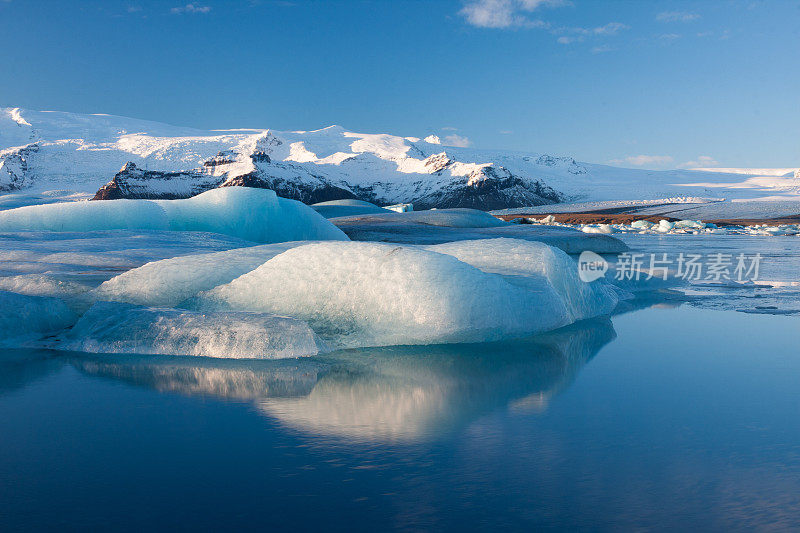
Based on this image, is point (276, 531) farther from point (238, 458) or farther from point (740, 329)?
point (740, 329)

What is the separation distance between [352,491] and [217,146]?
9756cm

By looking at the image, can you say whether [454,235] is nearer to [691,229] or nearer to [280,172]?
[691,229]

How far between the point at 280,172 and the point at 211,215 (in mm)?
82123

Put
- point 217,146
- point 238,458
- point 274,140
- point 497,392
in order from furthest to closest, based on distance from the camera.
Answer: point 274,140 < point 217,146 < point 497,392 < point 238,458

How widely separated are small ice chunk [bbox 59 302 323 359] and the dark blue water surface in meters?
0.10

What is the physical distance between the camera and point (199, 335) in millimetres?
2998

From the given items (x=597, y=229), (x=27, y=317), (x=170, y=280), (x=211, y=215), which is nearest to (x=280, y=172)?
(x=597, y=229)

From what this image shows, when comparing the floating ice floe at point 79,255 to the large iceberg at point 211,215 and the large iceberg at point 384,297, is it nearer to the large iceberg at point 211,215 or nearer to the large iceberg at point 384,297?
the large iceberg at point 384,297

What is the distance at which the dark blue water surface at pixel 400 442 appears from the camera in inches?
55.4

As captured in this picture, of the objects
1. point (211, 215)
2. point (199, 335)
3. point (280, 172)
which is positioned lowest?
point (199, 335)

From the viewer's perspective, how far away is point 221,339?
2.96m

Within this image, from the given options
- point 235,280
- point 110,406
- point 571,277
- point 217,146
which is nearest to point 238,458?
point 110,406

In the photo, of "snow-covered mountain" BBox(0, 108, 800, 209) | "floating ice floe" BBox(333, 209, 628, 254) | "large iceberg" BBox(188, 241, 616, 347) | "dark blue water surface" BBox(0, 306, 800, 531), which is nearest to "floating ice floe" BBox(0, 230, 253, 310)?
"large iceberg" BBox(188, 241, 616, 347)

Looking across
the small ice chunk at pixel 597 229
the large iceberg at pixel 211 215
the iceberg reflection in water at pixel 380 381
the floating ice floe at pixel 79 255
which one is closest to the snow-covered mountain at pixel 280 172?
the small ice chunk at pixel 597 229
